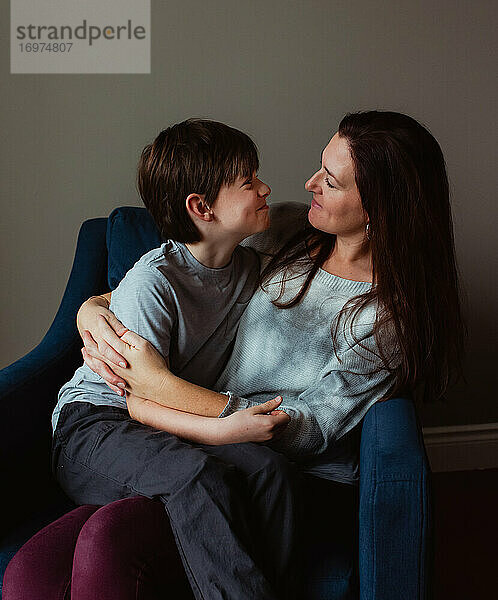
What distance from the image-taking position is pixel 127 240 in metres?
1.78

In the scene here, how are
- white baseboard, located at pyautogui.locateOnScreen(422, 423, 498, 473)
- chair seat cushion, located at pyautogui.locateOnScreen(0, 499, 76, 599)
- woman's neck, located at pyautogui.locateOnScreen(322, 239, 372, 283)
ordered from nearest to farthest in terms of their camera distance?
chair seat cushion, located at pyautogui.locateOnScreen(0, 499, 76, 599) → woman's neck, located at pyautogui.locateOnScreen(322, 239, 372, 283) → white baseboard, located at pyautogui.locateOnScreen(422, 423, 498, 473)

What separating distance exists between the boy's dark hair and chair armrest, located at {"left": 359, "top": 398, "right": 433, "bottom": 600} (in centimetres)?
60

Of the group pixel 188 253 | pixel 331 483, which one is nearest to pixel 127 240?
pixel 188 253

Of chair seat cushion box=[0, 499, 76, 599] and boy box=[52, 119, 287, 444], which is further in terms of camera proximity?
boy box=[52, 119, 287, 444]

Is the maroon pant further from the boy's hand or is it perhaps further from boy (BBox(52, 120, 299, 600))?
the boy's hand

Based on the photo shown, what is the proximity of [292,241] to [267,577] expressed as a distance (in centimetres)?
73

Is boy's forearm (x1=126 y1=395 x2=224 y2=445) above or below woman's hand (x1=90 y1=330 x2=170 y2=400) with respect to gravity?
below

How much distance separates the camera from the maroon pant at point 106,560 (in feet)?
3.59

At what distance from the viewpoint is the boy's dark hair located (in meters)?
1.42

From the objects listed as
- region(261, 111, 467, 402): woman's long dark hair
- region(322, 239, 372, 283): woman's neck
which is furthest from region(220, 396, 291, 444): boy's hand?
region(322, 239, 372, 283): woman's neck

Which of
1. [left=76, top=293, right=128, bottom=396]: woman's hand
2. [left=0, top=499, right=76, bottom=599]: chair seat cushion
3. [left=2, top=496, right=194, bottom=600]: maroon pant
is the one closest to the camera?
[left=2, top=496, right=194, bottom=600]: maroon pant

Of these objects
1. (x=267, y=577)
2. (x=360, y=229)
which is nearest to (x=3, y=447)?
(x=267, y=577)

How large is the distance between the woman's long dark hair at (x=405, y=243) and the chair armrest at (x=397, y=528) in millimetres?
285

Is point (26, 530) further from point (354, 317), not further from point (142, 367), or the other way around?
point (354, 317)
